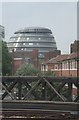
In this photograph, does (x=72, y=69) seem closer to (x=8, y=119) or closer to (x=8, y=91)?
(x=8, y=91)

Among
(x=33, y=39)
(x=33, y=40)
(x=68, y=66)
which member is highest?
(x=33, y=39)

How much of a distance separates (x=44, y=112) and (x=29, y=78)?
1862 millimetres

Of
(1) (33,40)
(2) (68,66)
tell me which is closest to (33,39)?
(1) (33,40)


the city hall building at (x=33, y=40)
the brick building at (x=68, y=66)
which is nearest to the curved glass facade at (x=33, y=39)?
the city hall building at (x=33, y=40)

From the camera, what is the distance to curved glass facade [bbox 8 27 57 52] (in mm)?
68000

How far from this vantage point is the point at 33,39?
2783 inches

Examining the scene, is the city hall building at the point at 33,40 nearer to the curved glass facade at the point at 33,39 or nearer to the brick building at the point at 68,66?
the curved glass facade at the point at 33,39

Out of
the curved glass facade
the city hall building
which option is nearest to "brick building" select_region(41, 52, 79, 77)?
the city hall building

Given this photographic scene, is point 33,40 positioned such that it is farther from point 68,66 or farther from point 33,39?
point 68,66

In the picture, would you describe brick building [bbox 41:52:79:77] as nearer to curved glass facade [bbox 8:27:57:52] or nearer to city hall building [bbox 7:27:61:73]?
city hall building [bbox 7:27:61:73]

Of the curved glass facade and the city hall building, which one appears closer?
the city hall building

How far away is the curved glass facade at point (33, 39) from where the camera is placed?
68000 millimetres

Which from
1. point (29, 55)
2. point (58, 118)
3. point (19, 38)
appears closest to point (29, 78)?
point (58, 118)

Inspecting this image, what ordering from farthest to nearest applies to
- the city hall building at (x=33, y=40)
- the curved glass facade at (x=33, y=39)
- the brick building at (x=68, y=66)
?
the curved glass facade at (x=33, y=39)
the city hall building at (x=33, y=40)
the brick building at (x=68, y=66)
